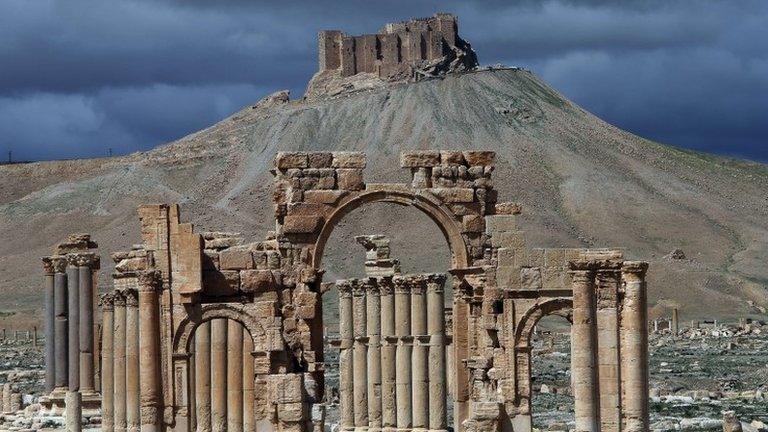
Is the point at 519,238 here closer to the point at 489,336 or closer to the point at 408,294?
the point at 489,336

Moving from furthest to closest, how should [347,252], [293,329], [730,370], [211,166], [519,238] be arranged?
[211,166] → [347,252] → [730,370] → [293,329] → [519,238]

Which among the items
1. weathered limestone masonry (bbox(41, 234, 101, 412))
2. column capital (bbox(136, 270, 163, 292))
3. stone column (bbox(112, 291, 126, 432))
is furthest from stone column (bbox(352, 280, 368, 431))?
column capital (bbox(136, 270, 163, 292))

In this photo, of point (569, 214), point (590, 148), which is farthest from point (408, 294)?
point (590, 148)

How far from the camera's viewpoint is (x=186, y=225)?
3641cm

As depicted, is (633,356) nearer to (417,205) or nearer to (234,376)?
(234,376)

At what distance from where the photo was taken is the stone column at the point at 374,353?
1767 inches

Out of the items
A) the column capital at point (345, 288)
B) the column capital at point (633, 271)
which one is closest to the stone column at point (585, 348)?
the column capital at point (633, 271)

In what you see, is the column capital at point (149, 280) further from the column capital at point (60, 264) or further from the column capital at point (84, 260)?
the column capital at point (60, 264)

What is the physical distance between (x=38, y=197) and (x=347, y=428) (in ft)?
433

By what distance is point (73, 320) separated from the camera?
44938 mm

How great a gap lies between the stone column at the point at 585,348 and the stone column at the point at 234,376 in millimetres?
8533

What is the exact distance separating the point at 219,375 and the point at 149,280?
9.52ft

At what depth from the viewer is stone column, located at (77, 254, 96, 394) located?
44438 millimetres

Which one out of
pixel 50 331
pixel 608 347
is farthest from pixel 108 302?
pixel 608 347
